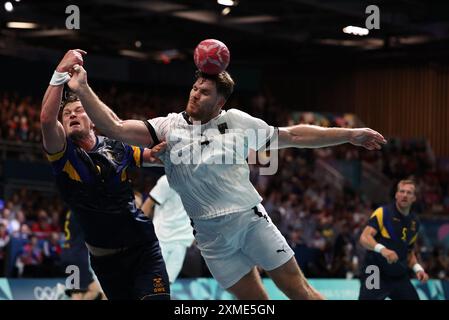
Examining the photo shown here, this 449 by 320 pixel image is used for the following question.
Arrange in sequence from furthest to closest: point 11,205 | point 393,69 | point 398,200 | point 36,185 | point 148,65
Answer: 1. point 393,69
2. point 148,65
3. point 36,185
4. point 11,205
5. point 398,200

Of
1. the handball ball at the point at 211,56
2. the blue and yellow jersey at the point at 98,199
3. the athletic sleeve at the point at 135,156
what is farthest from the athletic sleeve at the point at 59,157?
the handball ball at the point at 211,56

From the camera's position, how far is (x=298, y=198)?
77.6 feet

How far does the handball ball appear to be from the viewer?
6.58 metres

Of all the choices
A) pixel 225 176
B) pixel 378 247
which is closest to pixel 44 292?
pixel 378 247

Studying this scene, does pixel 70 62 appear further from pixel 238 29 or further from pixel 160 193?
pixel 238 29

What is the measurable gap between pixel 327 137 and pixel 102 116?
72.3 inches

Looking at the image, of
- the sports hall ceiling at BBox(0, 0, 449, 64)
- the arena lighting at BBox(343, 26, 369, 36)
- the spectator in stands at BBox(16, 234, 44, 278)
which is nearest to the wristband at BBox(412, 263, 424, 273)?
the spectator in stands at BBox(16, 234, 44, 278)

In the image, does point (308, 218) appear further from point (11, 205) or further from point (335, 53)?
point (335, 53)

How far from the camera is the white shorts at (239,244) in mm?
6746

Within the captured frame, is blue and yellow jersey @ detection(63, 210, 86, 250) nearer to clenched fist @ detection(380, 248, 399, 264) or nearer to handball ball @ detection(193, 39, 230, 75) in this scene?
clenched fist @ detection(380, 248, 399, 264)

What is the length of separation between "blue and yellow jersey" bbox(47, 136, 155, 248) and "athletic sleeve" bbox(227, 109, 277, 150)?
1090 mm

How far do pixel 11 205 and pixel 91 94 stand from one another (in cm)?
1222

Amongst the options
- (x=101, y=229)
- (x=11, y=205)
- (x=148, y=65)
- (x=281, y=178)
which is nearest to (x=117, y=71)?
(x=148, y=65)

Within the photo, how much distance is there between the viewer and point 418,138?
30938mm
